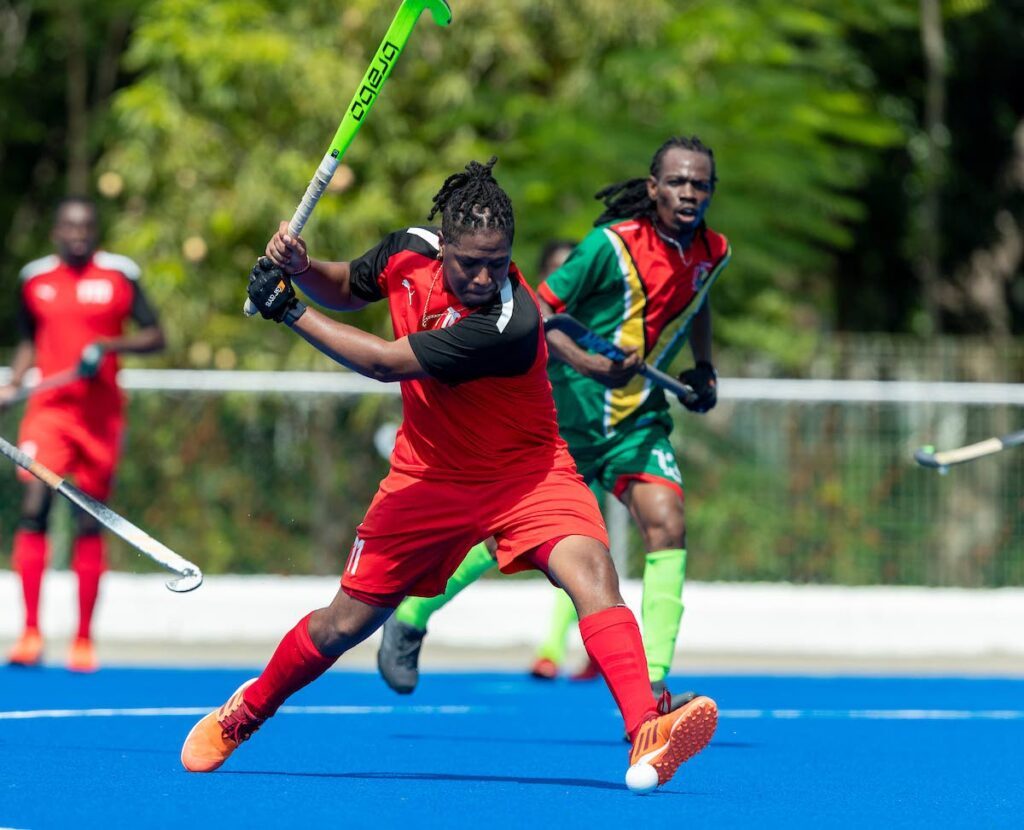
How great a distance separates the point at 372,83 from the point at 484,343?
92 cm

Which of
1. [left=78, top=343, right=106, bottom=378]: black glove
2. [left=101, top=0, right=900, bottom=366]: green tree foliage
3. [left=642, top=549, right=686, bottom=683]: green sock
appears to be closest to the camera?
[left=642, top=549, right=686, bottom=683]: green sock

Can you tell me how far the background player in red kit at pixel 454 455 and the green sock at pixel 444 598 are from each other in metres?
1.36

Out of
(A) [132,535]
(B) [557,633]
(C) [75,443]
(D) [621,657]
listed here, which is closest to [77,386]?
(C) [75,443]

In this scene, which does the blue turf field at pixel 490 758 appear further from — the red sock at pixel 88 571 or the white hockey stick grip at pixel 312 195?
the white hockey stick grip at pixel 312 195

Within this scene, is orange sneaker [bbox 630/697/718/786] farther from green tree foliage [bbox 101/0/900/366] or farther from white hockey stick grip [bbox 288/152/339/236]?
green tree foliage [bbox 101/0/900/366]

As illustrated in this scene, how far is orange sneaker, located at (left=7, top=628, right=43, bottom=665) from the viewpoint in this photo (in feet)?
34.5

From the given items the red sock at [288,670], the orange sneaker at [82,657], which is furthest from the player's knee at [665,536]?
the orange sneaker at [82,657]

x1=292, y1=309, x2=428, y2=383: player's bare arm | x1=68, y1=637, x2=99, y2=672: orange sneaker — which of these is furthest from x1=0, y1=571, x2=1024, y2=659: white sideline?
x1=292, y1=309, x2=428, y2=383: player's bare arm

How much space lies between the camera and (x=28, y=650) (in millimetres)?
10508

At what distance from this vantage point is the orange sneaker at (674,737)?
584cm

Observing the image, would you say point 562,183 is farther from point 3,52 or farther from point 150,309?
point 3,52

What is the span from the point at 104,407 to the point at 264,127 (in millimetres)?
8031

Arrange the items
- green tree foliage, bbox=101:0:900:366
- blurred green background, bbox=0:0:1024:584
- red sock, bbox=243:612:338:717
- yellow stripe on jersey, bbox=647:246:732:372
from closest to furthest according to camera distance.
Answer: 1. red sock, bbox=243:612:338:717
2. yellow stripe on jersey, bbox=647:246:732:372
3. blurred green background, bbox=0:0:1024:584
4. green tree foliage, bbox=101:0:900:366

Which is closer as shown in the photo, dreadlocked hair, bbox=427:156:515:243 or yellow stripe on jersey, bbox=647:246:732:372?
dreadlocked hair, bbox=427:156:515:243
